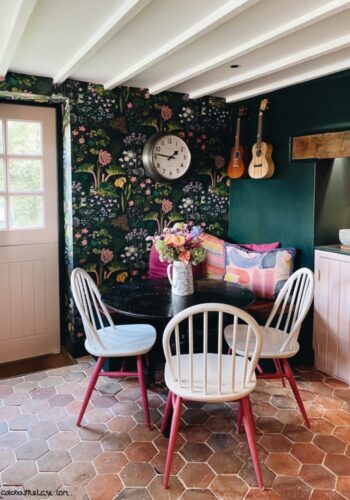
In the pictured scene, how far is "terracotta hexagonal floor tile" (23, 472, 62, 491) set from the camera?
203 cm

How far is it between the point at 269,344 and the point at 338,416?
629 millimetres

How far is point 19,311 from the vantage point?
3.57 meters

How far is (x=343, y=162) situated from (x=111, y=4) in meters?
2.17

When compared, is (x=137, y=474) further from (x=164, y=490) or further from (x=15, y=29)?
(x=15, y=29)

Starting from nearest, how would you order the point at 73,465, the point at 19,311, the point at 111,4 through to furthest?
the point at 111,4 → the point at 73,465 → the point at 19,311

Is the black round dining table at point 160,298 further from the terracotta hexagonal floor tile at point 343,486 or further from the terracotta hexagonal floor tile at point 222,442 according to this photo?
the terracotta hexagonal floor tile at point 343,486

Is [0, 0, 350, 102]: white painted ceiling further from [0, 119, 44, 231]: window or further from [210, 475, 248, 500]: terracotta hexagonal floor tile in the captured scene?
[210, 475, 248, 500]: terracotta hexagonal floor tile

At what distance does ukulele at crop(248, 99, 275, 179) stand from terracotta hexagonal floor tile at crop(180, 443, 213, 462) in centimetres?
221

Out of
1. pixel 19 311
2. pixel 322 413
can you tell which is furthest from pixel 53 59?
pixel 322 413

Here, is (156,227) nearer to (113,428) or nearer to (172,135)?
(172,135)

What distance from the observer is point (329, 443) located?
2.39 metres

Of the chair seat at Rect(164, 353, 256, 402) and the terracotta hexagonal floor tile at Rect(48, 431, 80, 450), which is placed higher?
the chair seat at Rect(164, 353, 256, 402)

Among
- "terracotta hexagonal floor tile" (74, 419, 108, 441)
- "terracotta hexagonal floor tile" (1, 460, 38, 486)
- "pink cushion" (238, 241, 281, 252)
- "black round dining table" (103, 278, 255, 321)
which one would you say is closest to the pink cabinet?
"pink cushion" (238, 241, 281, 252)

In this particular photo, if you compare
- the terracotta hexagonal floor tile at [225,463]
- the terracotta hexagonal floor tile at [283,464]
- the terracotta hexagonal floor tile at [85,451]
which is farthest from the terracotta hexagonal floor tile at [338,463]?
the terracotta hexagonal floor tile at [85,451]
